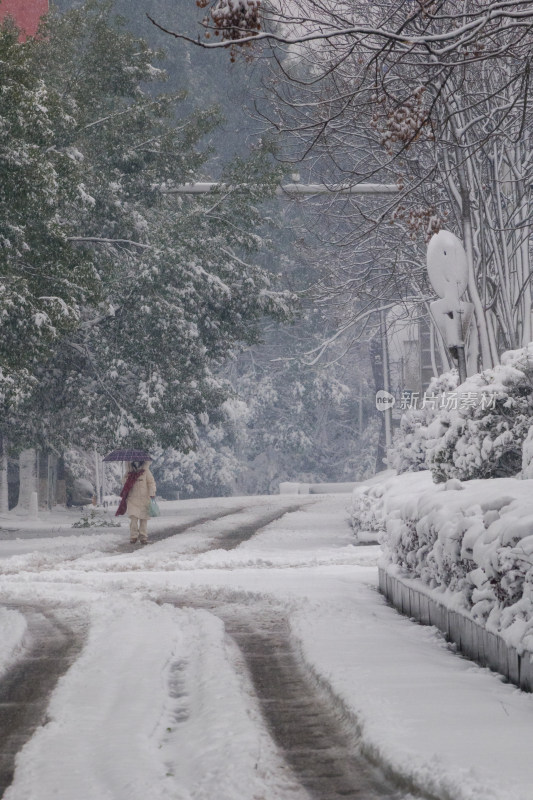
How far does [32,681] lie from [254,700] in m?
1.86

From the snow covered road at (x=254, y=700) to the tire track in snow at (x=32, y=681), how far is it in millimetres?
49

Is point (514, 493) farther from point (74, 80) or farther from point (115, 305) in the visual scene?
point (74, 80)

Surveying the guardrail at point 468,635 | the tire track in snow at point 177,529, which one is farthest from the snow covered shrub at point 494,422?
the tire track in snow at point 177,529

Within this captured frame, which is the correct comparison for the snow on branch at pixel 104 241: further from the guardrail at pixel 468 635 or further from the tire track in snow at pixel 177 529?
the guardrail at pixel 468 635

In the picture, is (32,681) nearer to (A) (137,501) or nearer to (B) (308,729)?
(B) (308,729)

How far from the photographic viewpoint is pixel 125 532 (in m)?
24.0

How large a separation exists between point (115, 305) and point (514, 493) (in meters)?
19.7

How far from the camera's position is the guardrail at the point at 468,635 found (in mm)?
6637

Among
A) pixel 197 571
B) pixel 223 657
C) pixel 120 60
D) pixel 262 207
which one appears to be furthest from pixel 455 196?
pixel 262 207

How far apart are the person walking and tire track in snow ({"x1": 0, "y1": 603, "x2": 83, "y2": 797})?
29.6ft

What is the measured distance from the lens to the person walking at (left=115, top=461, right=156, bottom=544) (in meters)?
20.5

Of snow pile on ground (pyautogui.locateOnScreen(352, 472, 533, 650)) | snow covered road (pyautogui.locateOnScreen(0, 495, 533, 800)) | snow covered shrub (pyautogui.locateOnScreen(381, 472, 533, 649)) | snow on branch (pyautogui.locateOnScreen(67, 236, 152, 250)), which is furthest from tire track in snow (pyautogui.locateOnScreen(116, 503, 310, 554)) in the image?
snow covered shrub (pyautogui.locateOnScreen(381, 472, 533, 649))

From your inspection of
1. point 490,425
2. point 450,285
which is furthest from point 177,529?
point 490,425

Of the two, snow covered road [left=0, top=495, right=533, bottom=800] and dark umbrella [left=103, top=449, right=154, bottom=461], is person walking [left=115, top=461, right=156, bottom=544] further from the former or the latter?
snow covered road [left=0, top=495, right=533, bottom=800]
